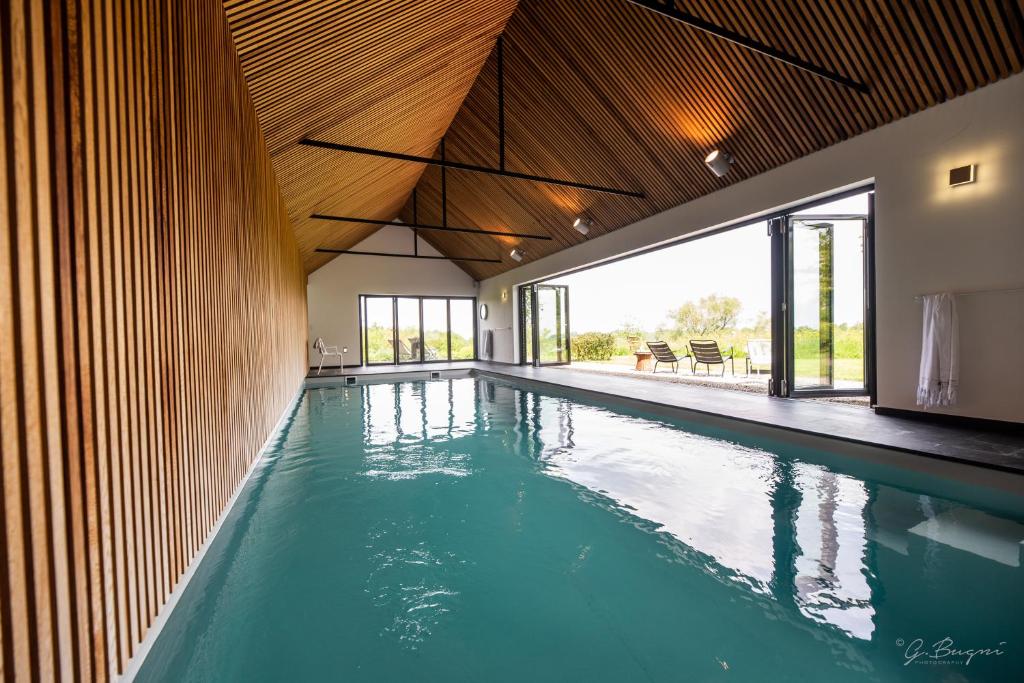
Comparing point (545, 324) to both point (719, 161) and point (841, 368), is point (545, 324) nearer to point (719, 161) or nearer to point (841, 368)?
point (719, 161)

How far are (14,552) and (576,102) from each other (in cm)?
728

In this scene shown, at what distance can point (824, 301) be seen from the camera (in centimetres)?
601

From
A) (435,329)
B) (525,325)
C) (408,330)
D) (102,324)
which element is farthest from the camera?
(435,329)

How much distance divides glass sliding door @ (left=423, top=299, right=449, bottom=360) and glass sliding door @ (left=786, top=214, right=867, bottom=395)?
1067cm

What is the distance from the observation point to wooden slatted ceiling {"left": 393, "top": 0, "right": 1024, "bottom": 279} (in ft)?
12.9

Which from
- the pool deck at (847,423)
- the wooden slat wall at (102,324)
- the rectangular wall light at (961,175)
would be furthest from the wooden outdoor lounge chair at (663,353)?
the wooden slat wall at (102,324)

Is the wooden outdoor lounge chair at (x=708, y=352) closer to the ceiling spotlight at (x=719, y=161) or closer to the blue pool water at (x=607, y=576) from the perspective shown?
the ceiling spotlight at (x=719, y=161)

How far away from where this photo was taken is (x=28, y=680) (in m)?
0.95

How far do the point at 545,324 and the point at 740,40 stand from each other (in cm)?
920

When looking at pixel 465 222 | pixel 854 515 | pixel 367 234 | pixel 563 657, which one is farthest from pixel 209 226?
pixel 367 234

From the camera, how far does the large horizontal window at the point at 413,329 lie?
1417cm

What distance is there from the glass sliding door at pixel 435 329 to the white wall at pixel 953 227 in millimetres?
11161

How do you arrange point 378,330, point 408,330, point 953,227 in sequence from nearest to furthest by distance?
point 953,227
point 378,330
point 408,330

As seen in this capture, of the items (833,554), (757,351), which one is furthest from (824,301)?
(833,554)
